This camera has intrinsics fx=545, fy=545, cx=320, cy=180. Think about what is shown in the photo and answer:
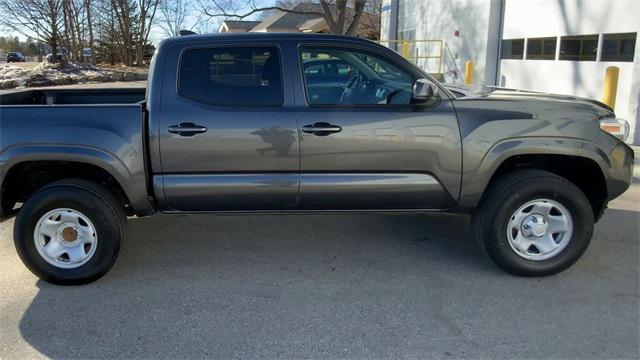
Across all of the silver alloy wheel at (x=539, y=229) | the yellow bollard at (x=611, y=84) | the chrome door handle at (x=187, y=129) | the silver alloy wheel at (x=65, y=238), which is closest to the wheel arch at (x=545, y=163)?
the silver alloy wheel at (x=539, y=229)

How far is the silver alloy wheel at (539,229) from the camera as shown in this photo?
4.13m

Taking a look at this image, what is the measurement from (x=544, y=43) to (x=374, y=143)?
10.7 metres

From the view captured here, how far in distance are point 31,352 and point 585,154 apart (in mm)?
3960

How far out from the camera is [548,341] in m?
3.28

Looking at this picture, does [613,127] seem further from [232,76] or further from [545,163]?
[232,76]

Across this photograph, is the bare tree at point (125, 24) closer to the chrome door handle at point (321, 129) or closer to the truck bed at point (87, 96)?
the truck bed at point (87, 96)

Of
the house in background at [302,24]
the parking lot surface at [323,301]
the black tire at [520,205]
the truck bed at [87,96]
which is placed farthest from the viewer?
the house in background at [302,24]

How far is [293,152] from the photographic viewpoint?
13.1 ft

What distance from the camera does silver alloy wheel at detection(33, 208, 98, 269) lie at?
3986mm

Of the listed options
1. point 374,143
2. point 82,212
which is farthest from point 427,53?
point 82,212

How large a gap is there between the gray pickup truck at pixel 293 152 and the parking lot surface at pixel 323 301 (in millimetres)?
332

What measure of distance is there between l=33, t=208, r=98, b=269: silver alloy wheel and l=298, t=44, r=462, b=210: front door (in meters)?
1.60

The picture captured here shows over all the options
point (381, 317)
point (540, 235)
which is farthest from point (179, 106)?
point (540, 235)

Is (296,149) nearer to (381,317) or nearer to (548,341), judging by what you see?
(381,317)
